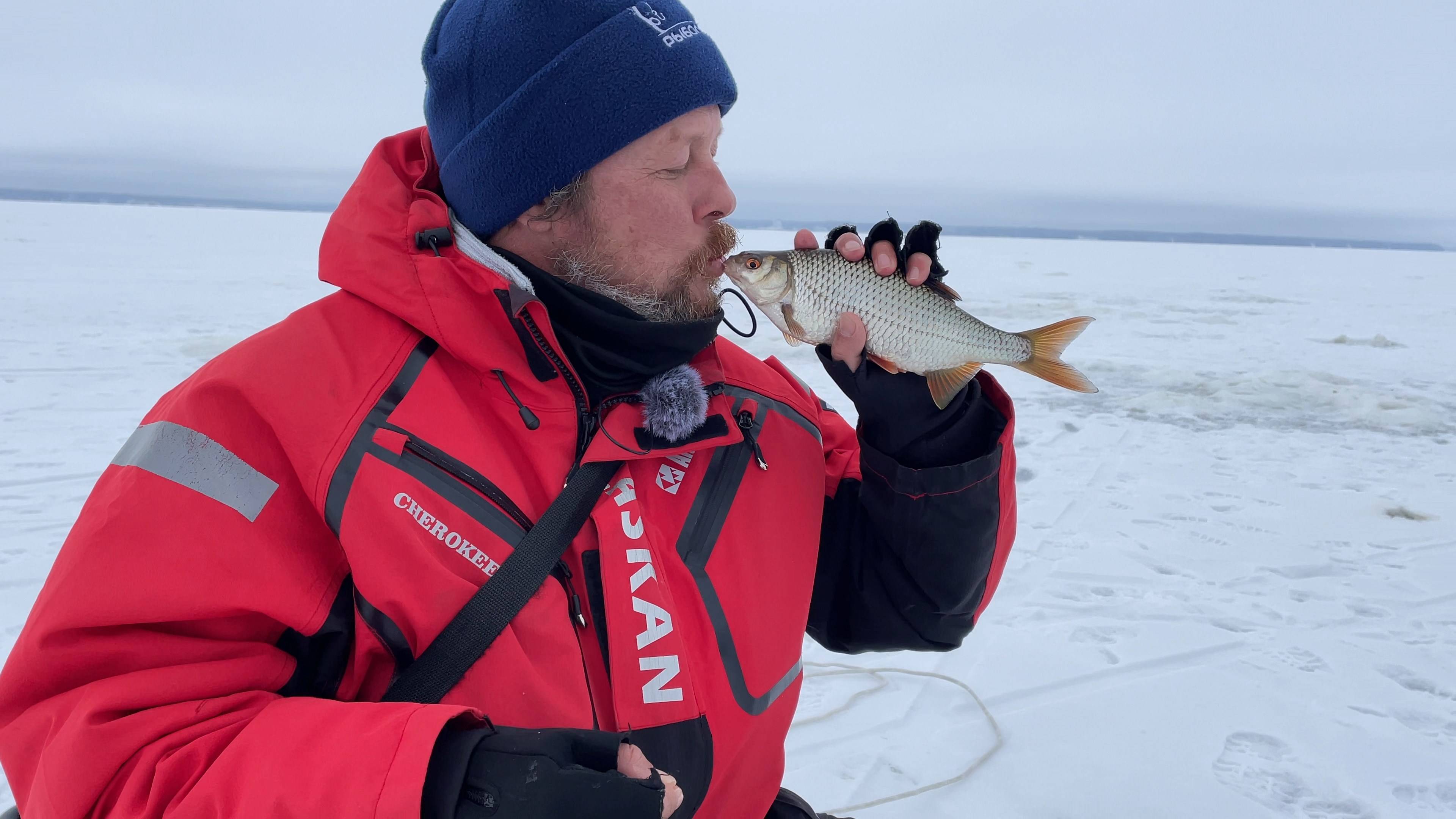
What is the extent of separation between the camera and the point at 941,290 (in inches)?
70.8

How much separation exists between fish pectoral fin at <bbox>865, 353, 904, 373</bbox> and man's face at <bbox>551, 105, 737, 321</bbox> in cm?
37

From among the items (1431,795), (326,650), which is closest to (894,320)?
(326,650)

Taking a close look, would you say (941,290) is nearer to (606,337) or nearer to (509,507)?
(606,337)

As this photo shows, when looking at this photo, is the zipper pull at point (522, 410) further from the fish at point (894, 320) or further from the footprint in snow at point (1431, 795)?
the footprint in snow at point (1431, 795)

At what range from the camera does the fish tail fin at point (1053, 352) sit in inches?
73.7

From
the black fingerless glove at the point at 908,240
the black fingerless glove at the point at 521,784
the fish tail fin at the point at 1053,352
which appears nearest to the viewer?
the black fingerless glove at the point at 521,784

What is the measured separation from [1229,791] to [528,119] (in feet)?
9.39

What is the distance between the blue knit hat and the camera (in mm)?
1617

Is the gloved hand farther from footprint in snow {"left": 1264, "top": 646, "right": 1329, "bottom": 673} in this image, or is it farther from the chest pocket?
footprint in snow {"left": 1264, "top": 646, "right": 1329, "bottom": 673}

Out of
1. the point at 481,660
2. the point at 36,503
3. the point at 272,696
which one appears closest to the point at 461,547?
the point at 481,660

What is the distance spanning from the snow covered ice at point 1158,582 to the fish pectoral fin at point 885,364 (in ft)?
5.30

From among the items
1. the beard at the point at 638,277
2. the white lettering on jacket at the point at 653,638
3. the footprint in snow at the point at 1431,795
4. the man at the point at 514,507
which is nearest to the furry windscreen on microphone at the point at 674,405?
the man at the point at 514,507

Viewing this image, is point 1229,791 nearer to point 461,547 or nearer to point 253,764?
point 461,547

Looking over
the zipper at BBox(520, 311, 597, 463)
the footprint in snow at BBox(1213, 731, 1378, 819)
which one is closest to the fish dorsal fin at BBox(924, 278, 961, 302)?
the zipper at BBox(520, 311, 597, 463)
